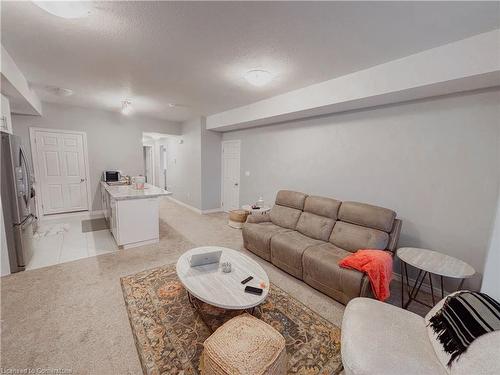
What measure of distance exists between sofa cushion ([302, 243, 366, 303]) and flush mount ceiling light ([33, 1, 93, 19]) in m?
3.06

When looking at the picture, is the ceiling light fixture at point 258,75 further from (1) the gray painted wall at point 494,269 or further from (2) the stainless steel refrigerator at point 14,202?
(2) the stainless steel refrigerator at point 14,202

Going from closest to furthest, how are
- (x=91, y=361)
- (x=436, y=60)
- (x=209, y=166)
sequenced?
(x=91, y=361)
(x=436, y=60)
(x=209, y=166)


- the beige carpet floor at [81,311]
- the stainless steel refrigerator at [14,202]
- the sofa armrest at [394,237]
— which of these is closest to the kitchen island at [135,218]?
A: the beige carpet floor at [81,311]

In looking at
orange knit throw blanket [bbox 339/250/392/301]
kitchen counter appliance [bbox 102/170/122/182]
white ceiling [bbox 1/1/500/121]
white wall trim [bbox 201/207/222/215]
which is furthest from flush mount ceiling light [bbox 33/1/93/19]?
white wall trim [bbox 201/207/222/215]

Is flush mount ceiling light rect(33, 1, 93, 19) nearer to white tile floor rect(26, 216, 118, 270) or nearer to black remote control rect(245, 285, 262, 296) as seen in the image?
black remote control rect(245, 285, 262, 296)

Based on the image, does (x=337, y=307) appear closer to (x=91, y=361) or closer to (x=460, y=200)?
(x=460, y=200)

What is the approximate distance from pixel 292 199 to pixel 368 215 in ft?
3.97

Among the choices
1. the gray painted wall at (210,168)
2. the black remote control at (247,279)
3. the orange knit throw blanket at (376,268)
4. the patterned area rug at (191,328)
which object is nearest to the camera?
the patterned area rug at (191,328)

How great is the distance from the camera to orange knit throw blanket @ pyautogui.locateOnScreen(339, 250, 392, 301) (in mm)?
2084

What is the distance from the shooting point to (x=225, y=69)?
8.80ft

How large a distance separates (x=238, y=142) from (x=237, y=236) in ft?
8.21

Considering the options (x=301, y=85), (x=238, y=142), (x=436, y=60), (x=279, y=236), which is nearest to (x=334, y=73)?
(x=301, y=85)

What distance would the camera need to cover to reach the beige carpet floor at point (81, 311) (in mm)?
1590

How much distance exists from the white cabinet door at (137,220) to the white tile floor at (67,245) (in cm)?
31
